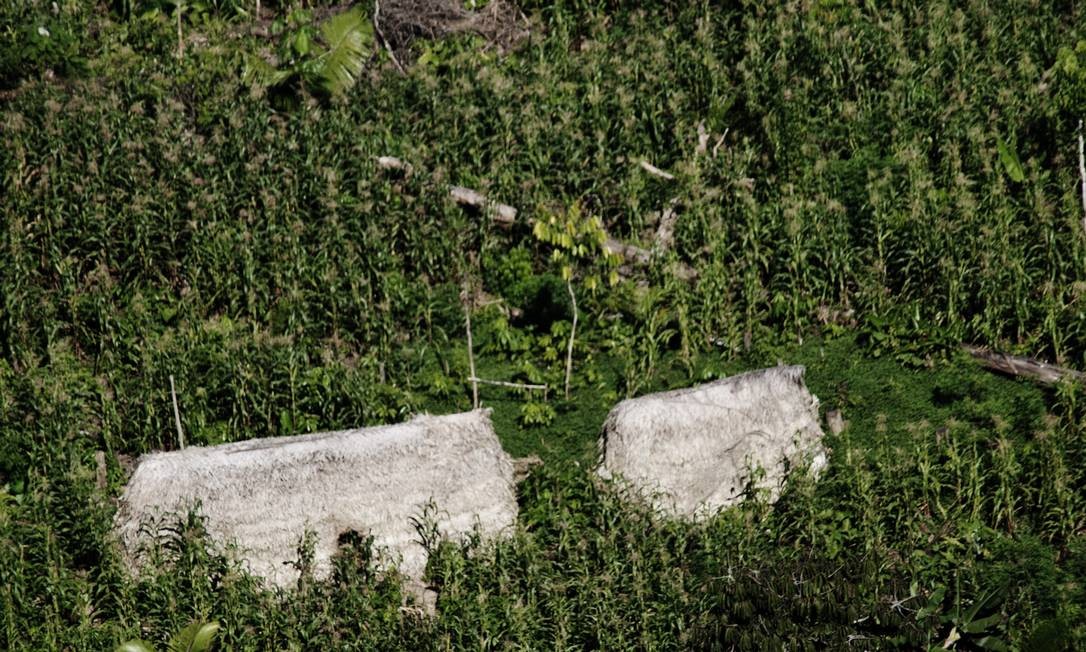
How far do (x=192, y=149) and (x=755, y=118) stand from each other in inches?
210

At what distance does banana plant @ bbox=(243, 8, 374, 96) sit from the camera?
48.8 ft

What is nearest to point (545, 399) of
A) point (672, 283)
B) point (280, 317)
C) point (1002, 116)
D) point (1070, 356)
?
point (672, 283)

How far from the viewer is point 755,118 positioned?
1425cm

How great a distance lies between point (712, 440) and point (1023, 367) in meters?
2.53

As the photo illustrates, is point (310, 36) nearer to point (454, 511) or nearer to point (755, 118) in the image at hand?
point (755, 118)

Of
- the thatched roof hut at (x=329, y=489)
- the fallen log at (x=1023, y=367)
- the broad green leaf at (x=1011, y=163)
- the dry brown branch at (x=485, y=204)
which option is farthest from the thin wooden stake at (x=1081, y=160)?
the thatched roof hut at (x=329, y=489)

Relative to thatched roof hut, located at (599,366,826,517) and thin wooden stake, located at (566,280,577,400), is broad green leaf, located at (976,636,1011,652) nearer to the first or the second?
thatched roof hut, located at (599,366,826,517)

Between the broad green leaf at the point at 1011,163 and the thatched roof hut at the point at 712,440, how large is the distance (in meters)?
3.52

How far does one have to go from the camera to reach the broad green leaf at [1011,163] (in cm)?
1310

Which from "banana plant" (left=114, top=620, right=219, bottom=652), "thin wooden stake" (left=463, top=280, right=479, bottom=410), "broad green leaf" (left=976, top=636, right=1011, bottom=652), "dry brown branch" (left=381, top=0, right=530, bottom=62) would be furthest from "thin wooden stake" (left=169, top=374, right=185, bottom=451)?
"dry brown branch" (left=381, top=0, right=530, bottom=62)

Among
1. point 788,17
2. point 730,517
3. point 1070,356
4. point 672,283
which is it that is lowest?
point 730,517

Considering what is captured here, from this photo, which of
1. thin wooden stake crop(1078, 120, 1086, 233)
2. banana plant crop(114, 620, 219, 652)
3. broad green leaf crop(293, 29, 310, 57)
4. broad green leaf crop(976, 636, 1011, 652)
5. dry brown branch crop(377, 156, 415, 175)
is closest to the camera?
broad green leaf crop(976, 636, 1011, 652)

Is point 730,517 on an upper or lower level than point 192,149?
lower

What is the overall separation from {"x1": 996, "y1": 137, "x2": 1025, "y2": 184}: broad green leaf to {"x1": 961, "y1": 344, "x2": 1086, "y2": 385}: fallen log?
2.20 meters
